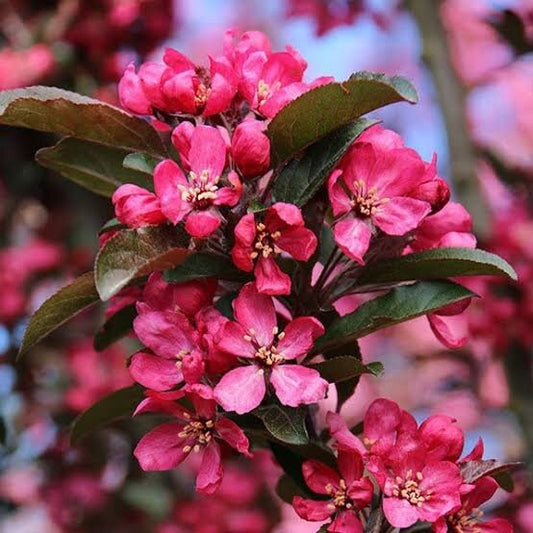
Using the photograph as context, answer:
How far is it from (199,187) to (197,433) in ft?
0.83

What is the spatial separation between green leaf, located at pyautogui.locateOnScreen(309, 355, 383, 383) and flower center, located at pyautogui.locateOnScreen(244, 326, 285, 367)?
0.05m

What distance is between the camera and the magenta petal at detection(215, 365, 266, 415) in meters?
0.92

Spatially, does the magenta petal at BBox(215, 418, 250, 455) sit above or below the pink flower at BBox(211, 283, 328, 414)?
below

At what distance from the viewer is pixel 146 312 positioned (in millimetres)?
996

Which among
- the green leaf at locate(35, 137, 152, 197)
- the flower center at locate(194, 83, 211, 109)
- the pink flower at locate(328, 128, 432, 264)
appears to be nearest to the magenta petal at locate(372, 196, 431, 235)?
the pink flower at locate(328, 128, 432, 264)

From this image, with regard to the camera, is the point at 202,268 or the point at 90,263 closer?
the point at 202,268

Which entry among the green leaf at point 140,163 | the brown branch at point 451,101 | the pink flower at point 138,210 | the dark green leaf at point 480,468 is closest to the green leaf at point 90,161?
the green leaf at point 140,163

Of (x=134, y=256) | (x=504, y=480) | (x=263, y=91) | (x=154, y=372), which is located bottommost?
(x=504, y=480)

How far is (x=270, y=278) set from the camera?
0.96 metres

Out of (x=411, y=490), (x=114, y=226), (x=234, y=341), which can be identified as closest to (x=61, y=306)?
(x=114, y=226)

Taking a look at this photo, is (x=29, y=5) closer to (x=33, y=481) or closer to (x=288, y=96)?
(x=33, y=481)

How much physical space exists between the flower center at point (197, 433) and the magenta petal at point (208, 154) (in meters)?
0.25

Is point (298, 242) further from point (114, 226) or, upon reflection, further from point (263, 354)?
point (114, 226)

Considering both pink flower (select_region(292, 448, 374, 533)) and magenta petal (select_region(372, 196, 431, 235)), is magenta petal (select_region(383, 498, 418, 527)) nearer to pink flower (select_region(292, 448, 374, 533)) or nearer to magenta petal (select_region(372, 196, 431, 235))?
pink flower (select_region(292, 448, 374, 533))
